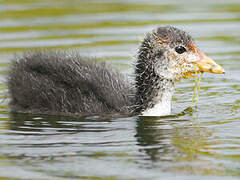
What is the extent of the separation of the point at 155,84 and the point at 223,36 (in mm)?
5750

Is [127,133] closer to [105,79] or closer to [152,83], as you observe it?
[152,83]

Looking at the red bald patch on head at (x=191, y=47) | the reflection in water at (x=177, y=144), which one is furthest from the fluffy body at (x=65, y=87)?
the red bald patch on head at (x=191, y=47)

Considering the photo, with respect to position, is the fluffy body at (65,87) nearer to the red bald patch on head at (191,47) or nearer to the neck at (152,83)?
the neck at (152,83)

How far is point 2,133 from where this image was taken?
9.24 meters

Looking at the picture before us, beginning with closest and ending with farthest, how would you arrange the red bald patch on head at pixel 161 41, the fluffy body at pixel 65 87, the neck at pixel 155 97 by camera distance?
1. the red bald patch on head at pixel 161 41
2. the neck at pixel 155 97
3. the fluffy body at pixel 65 87

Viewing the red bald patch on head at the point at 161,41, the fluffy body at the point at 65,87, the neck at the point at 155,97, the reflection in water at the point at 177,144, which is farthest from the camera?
the fluffy body at the point at 65,87

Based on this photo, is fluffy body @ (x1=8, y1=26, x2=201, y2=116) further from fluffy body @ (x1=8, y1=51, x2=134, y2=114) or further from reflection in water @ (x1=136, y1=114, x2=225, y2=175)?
reflection in water @ (x1=136, y1=114, x2=225, y2=175)

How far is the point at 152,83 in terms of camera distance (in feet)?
31.7

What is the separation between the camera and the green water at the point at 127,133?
7539mm

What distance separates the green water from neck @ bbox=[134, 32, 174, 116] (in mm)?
238

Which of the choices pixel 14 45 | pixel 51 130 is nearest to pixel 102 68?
pixel 51 130

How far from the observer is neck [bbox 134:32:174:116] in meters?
9.56

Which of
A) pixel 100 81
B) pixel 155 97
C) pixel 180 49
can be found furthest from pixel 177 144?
pixel 100 81

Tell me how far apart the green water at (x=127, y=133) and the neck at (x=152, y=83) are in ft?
0.78
